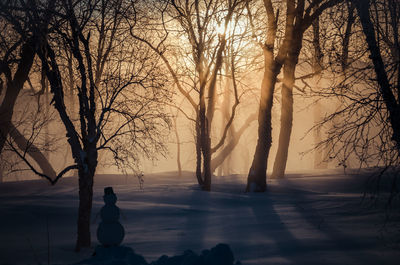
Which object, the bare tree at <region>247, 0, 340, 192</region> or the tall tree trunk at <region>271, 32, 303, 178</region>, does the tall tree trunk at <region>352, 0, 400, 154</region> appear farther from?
the tall tree trunk at <region>271, 32, 303, 178</region>

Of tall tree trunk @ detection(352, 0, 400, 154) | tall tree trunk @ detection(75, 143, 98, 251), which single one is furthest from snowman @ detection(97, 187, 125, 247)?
tall tree trunk @ detection(352, 0, 400, 154)

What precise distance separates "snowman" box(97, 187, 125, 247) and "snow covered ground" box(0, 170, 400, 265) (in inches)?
22.0

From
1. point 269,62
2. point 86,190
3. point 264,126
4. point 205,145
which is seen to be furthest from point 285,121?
point 86,190

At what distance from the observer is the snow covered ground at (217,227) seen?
17.9 feet

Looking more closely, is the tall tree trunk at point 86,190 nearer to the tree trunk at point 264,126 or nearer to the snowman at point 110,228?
the snowman at point 110,228

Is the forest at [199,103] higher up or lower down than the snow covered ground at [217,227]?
higher up

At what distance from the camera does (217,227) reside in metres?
7.78

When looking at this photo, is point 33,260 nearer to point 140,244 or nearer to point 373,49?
point 140,244

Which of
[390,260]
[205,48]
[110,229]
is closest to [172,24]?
[205,48]

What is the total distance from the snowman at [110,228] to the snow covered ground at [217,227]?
1.84 ft

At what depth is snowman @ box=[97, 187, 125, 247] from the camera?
17.3 ft

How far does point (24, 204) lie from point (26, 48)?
4.88 m

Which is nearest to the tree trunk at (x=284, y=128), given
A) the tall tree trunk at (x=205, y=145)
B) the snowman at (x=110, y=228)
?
the tall tree trunk at (x=205, y=145)

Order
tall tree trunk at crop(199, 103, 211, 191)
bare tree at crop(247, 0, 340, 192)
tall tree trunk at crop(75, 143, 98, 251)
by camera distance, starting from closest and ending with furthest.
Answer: tall tree trunk at crop(75, 143, 98, 251) < bare tree at crop(247, 0, 340, 192) < tall tree trunk at crop(199, 103, 211, 191)
